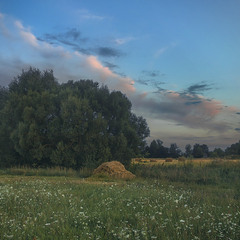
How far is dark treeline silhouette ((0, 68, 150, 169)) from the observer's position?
29547 millimetres

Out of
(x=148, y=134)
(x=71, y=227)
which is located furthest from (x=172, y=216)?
(x=148, y=134)

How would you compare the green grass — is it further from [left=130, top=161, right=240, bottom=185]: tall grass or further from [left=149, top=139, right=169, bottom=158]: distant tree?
[left=149, top=139, right=169, bottom=158]: distant tree

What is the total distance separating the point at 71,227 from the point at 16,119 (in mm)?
30018

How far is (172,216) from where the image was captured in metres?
7.04

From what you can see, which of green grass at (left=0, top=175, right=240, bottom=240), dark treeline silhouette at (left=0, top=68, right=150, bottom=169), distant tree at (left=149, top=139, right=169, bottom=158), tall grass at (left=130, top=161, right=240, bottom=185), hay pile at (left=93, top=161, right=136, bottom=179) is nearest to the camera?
green grass at (left=0, top=175, right=240, bottom=240)

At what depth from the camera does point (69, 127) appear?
1152 inches

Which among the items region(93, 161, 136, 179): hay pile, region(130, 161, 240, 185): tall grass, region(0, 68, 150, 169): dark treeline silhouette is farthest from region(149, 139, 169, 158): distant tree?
region(93, 161, 136, 179): hay pile

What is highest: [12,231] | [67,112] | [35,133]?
[67,112]

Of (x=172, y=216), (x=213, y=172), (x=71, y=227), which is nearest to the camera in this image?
(x=71, y=227)

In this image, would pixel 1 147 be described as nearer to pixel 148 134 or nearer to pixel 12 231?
pixel 148 134

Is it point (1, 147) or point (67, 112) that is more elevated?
point (67, 112)

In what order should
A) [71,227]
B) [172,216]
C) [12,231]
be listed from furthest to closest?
[172,216]
[71,227]
[12,231]

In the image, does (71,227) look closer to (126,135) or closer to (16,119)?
(126,135)

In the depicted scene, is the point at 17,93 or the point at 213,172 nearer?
the point at 213,172
